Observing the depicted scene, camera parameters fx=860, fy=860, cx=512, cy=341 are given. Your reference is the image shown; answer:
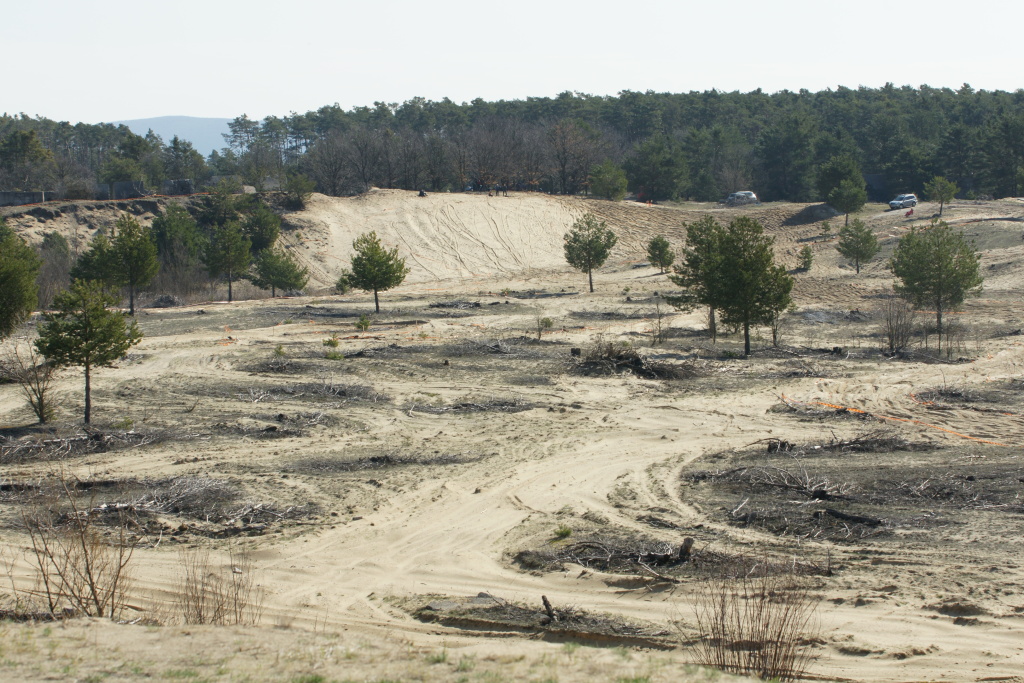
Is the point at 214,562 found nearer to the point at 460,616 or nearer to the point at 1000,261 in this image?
the point at 460,616

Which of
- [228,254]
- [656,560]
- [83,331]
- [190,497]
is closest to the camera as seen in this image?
[656,560]

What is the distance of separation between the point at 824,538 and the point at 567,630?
4.40m

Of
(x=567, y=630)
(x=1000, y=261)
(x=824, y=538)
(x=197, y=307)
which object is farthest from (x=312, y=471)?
(x=1000, y=261)

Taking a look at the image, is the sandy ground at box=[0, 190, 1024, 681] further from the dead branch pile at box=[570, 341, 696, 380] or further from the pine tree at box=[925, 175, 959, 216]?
the pine tree at box=[925, 175, 959, 216]

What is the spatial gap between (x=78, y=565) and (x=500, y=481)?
6908 mm

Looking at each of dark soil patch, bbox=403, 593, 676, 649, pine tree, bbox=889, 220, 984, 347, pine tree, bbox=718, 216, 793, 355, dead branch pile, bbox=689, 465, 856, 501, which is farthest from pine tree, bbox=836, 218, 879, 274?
dark soil patch, bbox=403, 593, 676, 649

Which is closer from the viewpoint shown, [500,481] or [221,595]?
[221,595]

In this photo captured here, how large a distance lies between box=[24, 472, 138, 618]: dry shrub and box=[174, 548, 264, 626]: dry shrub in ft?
2.07

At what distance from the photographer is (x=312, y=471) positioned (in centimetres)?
1523

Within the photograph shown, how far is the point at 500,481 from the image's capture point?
580 inches

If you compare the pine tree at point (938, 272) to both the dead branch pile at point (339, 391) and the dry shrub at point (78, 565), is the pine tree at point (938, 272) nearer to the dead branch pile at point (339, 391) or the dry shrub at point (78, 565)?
the dead branch pile at point (339, 391)

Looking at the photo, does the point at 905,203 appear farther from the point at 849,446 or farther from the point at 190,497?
the point at 190,497

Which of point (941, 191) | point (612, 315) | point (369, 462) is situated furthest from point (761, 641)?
point (941, 191)

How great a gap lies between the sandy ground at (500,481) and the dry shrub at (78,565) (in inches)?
14.7
